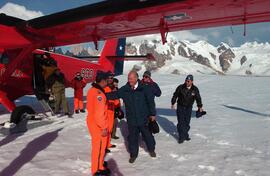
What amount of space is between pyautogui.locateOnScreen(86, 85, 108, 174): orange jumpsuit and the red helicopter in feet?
7.75

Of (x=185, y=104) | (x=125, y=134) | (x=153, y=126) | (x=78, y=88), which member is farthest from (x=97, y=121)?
(x=78, y=88)

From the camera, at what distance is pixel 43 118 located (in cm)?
866

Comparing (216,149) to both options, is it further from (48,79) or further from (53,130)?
→ (48,79)

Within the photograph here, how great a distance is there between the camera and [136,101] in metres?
5.23

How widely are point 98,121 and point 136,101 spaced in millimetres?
1045

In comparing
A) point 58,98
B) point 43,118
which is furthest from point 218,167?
point 58,98

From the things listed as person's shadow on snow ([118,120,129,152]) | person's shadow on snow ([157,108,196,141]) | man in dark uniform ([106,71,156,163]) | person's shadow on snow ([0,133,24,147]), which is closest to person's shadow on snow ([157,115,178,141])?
person's shadow on snow ([157,108,196,141])

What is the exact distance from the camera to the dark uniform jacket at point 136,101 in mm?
5246

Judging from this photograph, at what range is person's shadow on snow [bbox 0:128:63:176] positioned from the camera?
4.76 m

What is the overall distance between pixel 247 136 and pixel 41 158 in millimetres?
4464

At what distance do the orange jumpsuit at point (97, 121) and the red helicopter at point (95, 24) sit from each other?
2363 mm

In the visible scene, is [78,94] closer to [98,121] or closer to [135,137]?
[135,137]

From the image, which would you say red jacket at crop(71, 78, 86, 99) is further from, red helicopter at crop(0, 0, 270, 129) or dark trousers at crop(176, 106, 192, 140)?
dark trousers at crop(176, 106, 192, 140)

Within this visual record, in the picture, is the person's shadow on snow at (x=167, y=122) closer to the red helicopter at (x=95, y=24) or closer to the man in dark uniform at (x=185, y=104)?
the man in dark uniform at (x=185, y=104)
